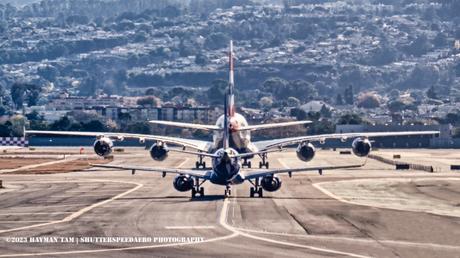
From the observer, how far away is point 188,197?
3076 inches

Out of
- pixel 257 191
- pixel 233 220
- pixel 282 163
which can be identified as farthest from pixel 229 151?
pixel 282 163

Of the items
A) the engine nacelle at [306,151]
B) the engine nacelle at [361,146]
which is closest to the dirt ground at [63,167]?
the engine nacelle at [306,151]

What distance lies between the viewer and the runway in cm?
4994

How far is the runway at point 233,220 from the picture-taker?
1966 inches

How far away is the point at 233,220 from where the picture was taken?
6169 cm

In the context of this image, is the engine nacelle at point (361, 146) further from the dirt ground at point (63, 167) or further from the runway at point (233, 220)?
the dirt ground at point (63, 167)

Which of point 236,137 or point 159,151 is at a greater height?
point 236,137

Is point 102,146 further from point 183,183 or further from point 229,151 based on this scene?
point 229,151

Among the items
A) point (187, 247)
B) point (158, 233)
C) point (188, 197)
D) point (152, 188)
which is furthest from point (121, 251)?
point (152, 188)

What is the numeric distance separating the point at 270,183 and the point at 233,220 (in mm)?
16823

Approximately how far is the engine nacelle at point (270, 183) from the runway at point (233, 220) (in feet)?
2.03

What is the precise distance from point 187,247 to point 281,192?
114 feet

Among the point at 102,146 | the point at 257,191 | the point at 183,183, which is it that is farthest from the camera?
the point at 102,146

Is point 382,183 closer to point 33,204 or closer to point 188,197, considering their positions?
point 188,197
